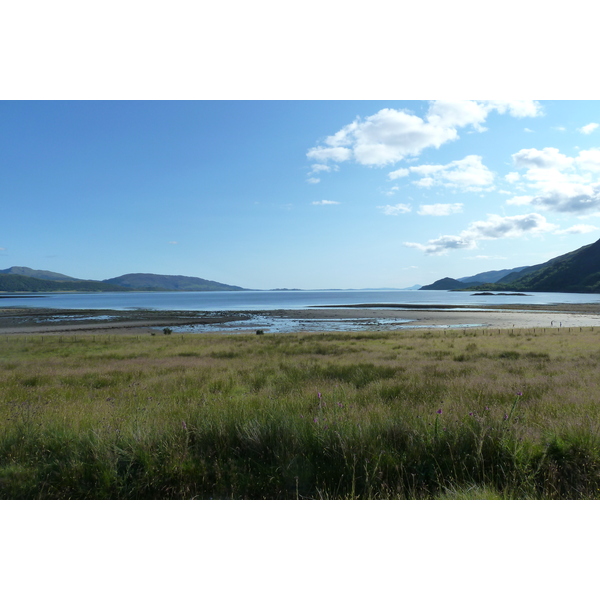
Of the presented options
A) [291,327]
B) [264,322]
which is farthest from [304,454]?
[264,322]

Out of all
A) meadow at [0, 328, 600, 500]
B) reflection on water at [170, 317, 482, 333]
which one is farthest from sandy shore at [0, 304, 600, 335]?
meadow at [0, 328, 600, 500]

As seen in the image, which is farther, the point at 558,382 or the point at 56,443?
the point at 558,382

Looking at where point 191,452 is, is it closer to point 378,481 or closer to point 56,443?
point 56,443

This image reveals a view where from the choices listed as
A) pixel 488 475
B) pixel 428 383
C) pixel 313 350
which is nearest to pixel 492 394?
pixel 428 383

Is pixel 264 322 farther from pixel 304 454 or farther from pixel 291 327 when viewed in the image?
pixel 304 454

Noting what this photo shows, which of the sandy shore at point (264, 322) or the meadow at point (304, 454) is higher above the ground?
the meadow at point (304, 454)

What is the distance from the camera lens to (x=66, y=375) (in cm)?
1345

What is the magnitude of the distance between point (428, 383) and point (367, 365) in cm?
552

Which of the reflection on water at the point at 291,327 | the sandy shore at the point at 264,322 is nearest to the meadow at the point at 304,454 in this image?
the reflection on water at the point at 291,327

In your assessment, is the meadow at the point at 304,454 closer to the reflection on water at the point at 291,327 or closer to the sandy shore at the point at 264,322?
the reflection on water at the point at 291,327

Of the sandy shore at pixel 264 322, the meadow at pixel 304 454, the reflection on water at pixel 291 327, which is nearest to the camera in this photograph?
the meadow at pixel 304 454

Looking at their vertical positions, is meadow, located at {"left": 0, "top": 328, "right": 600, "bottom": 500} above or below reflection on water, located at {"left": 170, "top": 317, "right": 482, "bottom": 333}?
above

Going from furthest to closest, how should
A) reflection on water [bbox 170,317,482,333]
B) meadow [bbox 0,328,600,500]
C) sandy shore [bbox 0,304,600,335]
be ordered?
sandy shore [bbox 0,304,600,335]
reflection on water [bbox 170,317,482,333]
meadow [bbox 0,328,600,500]

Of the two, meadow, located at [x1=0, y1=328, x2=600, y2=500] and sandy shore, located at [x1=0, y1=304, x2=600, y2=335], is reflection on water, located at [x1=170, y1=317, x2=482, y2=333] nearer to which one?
sandy shore, located at [x1=0, y1=304, x2=600, y2=335]
